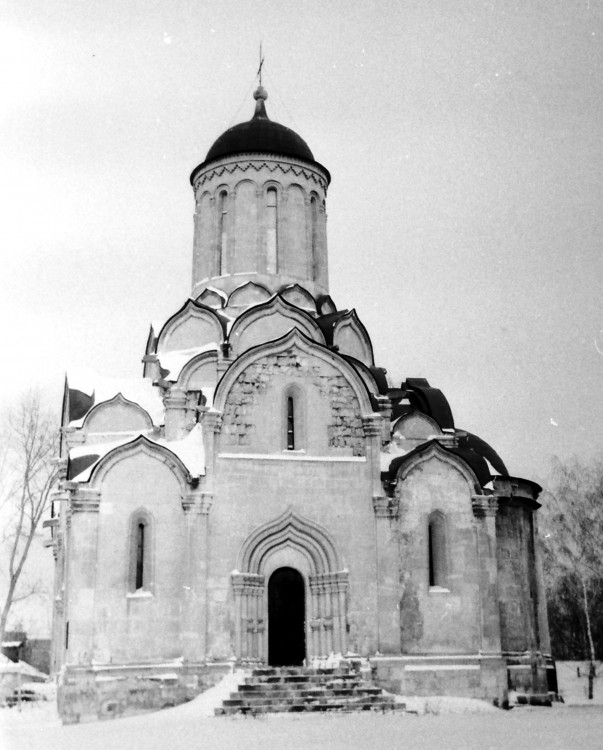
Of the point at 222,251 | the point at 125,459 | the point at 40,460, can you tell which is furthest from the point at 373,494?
the point at 40,460

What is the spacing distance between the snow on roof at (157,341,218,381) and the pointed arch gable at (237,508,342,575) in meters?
3.80

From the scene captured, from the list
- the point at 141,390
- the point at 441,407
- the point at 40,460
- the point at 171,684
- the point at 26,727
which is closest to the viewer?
the point at 26,727

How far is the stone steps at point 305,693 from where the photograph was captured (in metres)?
17.1

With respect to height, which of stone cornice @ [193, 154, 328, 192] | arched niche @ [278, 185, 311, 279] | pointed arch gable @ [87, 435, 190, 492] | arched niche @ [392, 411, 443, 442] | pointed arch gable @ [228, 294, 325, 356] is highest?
stone cornice @ [193, 154, 328, 192]

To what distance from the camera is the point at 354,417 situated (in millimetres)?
20422

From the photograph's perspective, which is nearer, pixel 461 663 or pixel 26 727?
pixel 26 727

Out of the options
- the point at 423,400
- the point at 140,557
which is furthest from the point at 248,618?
the point at 423,400

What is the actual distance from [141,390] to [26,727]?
281 inches

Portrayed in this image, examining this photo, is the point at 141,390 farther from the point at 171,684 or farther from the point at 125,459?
the point at 171,684

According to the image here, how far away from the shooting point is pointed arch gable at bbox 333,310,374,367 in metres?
22.2

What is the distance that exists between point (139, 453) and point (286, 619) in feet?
14.7

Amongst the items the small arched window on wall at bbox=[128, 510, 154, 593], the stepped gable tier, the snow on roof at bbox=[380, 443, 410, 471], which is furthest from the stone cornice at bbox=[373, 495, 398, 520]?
the small arched window on wall at bbox=[128, 510, 154, 593]

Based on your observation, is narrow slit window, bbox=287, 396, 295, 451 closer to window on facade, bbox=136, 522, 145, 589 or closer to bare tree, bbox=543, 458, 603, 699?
window on facade, bbox=136, 522, 145, 589

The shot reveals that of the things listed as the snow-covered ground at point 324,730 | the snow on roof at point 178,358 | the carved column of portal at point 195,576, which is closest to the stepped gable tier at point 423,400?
the snow on roof at point 178,358
